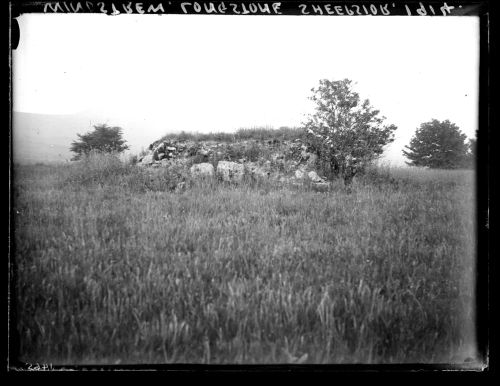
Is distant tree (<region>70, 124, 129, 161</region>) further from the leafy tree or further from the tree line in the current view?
the leafy tree

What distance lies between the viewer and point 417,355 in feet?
8.20

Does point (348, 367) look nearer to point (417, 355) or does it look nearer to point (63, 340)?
point (417, 355)

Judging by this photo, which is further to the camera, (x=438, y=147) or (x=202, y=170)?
A: (x=202, y=170)

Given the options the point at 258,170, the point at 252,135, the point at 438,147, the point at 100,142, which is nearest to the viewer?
the point at 438,147

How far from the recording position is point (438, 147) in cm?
460

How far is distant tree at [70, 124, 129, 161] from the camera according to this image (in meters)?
4.68

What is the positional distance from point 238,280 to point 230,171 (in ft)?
13.1

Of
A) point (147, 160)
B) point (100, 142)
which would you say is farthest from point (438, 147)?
point (100, 142)

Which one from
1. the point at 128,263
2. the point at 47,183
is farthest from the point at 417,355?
the point at 47,183

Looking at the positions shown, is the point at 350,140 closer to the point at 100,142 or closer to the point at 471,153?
the point at 471,153

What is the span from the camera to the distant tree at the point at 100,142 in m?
4.68

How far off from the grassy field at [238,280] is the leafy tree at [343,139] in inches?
87.0

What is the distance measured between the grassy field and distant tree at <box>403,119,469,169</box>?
A: 33cm

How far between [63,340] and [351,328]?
2525mm
